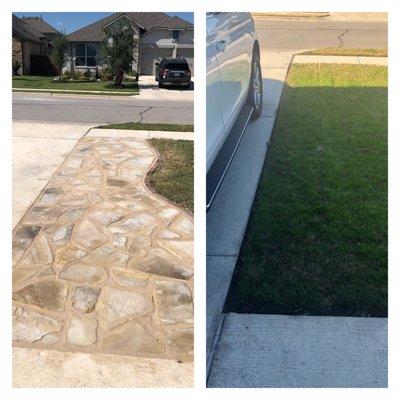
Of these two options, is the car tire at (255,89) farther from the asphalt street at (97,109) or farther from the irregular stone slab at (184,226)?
the irregular stone slab at (184,226)

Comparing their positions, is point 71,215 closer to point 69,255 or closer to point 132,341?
point 69,255

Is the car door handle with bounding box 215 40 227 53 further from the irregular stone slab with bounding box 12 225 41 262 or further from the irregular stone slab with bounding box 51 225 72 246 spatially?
the irregular stone slab with bounding box 12 225 41 262

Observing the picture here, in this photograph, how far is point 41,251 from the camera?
288 centimetres

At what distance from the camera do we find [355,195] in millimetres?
3438

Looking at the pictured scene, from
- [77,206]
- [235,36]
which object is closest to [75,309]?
[77,206]

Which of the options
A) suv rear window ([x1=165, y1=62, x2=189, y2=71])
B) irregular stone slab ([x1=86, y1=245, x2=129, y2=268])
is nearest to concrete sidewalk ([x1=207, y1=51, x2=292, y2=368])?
irregular stone slab ([x1=86, y1=245, x2=129, y2=268])

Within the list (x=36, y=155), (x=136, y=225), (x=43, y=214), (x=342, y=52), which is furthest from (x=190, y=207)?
(x=342, y=52)

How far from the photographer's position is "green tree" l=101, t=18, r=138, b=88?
2357 mm

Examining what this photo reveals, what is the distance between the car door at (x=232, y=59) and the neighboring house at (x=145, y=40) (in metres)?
0.23

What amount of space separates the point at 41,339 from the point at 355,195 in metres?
2.11

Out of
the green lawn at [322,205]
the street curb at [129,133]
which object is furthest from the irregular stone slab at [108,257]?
the street curb at [129,133]

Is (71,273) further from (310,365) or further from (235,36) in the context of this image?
(235,36)

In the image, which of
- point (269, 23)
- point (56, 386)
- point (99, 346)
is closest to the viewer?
point (56, 386)

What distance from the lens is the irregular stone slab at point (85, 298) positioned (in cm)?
255
